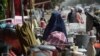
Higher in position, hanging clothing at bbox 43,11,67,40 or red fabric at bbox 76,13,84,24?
hanging clothing at bbox 43,11,67,40

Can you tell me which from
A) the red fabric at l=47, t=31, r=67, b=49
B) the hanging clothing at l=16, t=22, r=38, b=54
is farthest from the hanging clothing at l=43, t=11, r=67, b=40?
the hanging clothing at l=16, t=22, r=38, b=54

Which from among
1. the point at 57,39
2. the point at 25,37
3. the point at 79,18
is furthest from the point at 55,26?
the point at 79,18

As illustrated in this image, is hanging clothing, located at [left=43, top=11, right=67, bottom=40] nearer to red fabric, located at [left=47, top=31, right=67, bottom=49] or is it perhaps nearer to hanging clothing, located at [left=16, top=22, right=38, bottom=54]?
red fabric, located at [left=47, top=31, right=67, bottom=49]

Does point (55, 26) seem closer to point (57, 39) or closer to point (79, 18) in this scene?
point (57, 39)

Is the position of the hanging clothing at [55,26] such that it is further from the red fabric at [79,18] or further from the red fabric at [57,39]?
the red fabric at [79,18]

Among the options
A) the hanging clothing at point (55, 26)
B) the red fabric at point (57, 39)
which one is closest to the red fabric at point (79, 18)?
the hanging clothing at point (55, 26)

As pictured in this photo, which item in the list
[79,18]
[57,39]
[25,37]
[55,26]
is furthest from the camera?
[79,18]

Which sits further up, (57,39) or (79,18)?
(57,39)

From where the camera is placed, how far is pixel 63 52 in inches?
243

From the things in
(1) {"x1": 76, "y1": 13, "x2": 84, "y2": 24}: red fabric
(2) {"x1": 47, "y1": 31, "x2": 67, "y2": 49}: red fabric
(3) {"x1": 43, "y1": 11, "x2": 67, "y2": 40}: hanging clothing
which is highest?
(3) {"x1": 43, "y1": 11, "x2": 67, "y2": 40}: hanging clothing

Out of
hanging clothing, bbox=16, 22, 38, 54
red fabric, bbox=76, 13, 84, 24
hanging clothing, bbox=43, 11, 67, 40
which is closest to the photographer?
hanging clothing, bbox=16, 22, 38, 54

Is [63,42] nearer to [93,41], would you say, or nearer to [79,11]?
[93,41]

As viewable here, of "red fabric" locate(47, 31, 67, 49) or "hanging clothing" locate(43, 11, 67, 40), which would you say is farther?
"hanging clothing" locate(43, 11, 67, 40)

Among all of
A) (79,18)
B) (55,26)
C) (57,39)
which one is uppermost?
(55,26)
